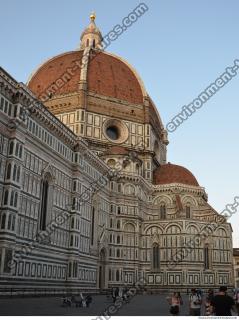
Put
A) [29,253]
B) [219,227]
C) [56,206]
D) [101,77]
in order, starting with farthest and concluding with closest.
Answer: [101,77] → [219,227] → [56,206] → [29,253]

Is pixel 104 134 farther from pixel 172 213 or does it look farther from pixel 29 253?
pixel 29 253

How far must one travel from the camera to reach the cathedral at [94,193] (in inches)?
1254

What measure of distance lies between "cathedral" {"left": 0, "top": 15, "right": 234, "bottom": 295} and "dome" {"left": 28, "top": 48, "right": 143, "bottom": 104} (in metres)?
0.22

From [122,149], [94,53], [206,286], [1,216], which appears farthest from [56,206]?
[94,53]

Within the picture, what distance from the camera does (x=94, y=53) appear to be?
6994cm

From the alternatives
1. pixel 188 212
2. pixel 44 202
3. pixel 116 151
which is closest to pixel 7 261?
pixel 44 202

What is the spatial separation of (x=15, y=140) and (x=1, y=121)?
1795 mm

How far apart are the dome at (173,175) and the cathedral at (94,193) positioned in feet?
0.71

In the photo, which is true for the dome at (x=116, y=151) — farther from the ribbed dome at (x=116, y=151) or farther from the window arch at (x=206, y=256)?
the window arch at (x=206, y=256)

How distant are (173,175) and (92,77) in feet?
66.6

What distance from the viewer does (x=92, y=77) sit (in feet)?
212

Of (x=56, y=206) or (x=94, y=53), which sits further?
(x=94, y=53)

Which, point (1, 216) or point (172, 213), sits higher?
point (172, 213)

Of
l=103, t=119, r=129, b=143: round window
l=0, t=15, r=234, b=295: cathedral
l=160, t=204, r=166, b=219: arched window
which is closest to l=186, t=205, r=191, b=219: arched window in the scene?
l=0, t=15, r=234, b=295: cathedral
